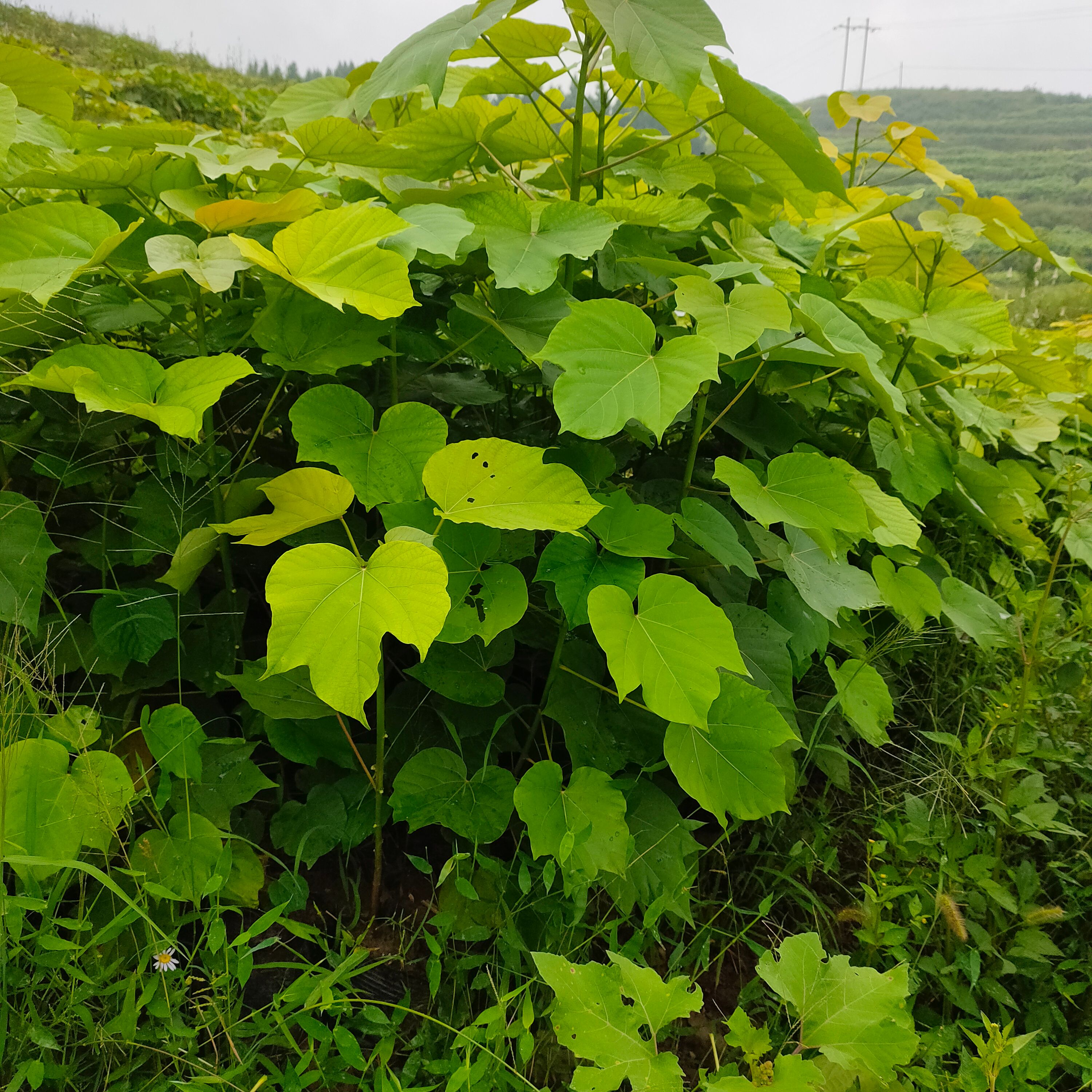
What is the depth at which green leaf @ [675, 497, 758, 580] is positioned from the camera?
1.10 meters

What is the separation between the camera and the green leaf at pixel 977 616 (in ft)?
4.92

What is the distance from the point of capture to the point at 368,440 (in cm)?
103

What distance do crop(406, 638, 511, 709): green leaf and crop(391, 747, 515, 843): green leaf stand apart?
9 centimetres

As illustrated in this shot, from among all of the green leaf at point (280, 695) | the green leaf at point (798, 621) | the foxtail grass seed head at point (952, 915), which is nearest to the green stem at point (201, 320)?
the green leaf at point (280, 695)

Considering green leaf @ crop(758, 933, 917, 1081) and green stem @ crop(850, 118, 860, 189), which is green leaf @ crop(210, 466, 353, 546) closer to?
green leaf @ crop(758, 933, 917, 1081)

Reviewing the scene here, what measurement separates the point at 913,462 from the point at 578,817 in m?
1.10

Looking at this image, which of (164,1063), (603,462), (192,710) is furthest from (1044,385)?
(164,1063)

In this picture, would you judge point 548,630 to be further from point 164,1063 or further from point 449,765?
point 164,1063

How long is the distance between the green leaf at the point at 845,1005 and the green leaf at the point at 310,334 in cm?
97

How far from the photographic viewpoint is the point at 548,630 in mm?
1242

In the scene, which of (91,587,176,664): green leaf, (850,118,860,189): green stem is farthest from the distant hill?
(91,587,176,664): green leaf

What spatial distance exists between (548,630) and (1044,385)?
5.73 feet

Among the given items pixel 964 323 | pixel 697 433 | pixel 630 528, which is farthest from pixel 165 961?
pixel 964 323

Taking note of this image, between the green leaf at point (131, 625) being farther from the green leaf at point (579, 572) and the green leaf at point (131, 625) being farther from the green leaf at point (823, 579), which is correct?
the green leaf at point (823, 579)
